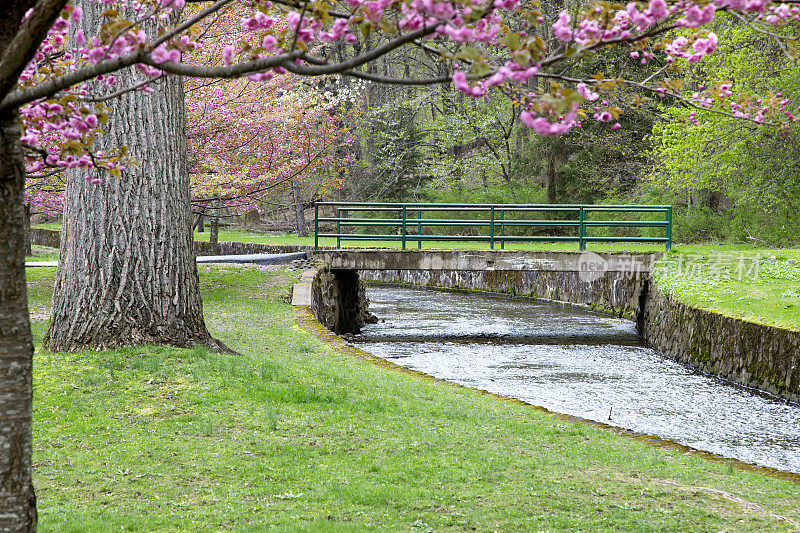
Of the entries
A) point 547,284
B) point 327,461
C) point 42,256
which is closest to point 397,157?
point 547,284

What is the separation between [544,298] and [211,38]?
41.0ft

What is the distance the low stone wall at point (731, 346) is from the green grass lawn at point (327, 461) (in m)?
4.87

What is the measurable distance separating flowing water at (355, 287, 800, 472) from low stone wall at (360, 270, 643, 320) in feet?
2.24

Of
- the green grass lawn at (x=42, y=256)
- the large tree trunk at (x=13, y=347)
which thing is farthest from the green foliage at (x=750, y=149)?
the green grass lawn at (x=42, y=256)

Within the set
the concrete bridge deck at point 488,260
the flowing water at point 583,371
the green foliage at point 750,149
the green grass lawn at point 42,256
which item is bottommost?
the flowing water at point 583,371

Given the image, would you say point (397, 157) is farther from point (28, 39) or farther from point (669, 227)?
point (28, 39)

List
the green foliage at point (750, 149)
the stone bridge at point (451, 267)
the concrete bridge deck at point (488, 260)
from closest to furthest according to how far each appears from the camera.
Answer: the green foliage at point (750, 149) → the stone bridge at point (451, 267) → the concrete bridge deck at point (488, 260)

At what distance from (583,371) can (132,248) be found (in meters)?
8.19

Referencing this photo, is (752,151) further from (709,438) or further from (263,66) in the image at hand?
(263,66)

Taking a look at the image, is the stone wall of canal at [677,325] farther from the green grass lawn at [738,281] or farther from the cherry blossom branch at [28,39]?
the cherry blossom branch at [28,39]

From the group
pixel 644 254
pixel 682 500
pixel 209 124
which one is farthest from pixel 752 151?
pixel 682 500

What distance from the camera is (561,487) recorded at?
557 cm

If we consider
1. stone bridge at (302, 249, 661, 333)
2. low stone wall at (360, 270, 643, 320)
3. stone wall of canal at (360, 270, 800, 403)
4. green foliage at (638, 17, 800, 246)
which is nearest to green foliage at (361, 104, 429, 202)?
low stone wall at (360, 270, 643, 320)

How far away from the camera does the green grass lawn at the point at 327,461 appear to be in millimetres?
4859
